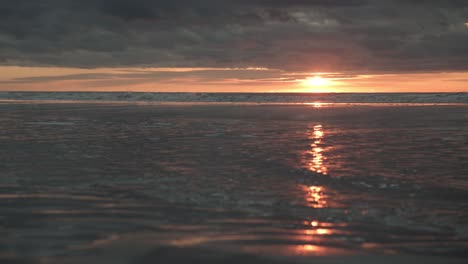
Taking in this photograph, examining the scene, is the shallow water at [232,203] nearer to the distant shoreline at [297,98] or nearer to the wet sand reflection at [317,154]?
the wet sand reflection at [317,154]

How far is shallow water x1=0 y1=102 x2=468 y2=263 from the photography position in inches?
219

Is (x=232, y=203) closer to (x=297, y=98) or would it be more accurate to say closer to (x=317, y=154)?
(x=317, y=154)

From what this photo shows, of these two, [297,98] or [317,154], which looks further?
[297,98]

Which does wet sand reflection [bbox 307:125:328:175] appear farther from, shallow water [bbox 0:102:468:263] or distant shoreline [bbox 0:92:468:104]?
distant shoreline [bbox 0:92:468:104]

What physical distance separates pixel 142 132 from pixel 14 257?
15.0 meters

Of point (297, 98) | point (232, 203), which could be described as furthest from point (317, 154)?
point (297, 98)

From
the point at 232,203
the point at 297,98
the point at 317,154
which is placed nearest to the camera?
the point at 232,203

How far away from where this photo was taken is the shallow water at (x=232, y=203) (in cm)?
A: 555

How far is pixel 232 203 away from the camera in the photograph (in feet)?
25.3

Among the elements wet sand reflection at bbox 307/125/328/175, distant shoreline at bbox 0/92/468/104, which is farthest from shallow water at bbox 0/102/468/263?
distant shoreline at bbox 0/92/468/104

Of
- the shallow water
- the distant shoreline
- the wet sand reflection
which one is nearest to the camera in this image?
the shallow water

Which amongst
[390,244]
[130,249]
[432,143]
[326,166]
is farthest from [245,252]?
[432,143]

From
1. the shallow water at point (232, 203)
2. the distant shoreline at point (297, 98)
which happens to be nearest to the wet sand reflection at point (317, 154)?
the shallow water at point (232, 203)

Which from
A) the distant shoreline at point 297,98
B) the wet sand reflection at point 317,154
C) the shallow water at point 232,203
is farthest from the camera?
the distant shoreline at point 297,98
